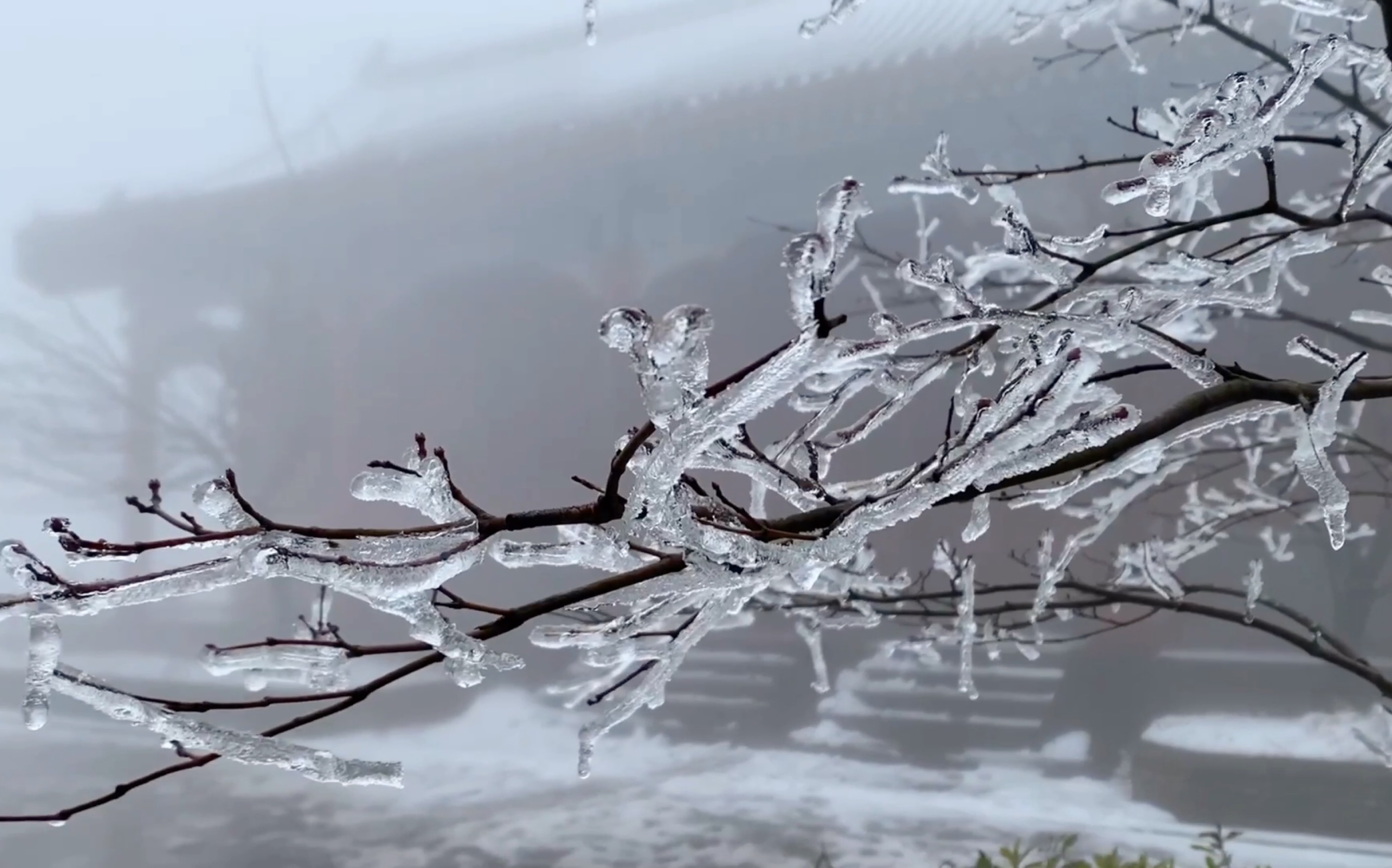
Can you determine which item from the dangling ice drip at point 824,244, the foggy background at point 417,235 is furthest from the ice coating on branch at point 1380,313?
the foggy background at point 417,235

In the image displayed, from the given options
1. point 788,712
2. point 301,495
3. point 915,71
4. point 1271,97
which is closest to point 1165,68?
point 915,71

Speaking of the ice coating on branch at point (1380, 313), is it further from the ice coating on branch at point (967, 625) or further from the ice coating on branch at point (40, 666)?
the ice coating on branch at point (40, 666)

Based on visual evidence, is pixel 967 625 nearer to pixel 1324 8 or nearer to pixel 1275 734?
pixel 1324 8

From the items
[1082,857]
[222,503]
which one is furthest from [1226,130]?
[1082,857]

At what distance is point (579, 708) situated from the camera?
7.58 ft

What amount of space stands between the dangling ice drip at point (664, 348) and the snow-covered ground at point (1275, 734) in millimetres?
2205

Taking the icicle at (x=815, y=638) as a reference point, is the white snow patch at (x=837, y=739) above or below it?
below

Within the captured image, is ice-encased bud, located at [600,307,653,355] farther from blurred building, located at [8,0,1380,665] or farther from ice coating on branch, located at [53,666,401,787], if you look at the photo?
blurred building, located at [8,0,1380,665]

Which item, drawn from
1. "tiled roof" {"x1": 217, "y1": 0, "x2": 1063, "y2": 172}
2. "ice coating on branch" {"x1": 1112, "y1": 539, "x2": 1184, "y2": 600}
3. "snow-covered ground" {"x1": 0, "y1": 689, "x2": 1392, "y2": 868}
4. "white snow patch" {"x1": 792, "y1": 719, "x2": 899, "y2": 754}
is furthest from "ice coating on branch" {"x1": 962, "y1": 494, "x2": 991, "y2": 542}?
"tiled roof" {"x1": 217, "y1": 0, "x2": 1063, "y2": 172}

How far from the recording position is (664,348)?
336mm

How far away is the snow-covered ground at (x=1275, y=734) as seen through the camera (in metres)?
2.03

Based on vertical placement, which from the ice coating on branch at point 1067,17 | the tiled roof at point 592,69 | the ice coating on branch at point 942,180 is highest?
the tiled roof at point 592,69

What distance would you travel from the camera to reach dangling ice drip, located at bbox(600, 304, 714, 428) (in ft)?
1.09

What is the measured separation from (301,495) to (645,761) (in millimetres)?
1095
